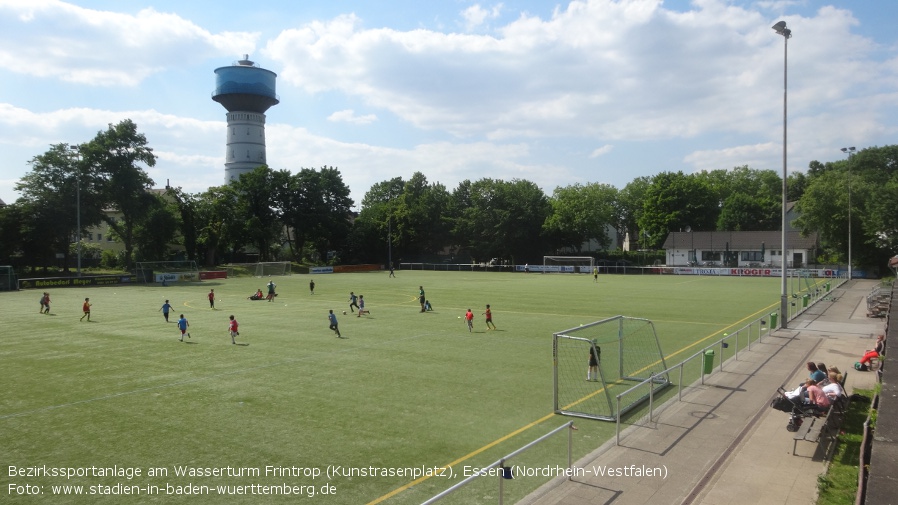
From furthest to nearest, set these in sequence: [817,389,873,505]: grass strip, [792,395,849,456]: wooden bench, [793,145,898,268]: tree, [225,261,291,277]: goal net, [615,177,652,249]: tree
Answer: [615,177,652,249]: tree, [225,261,291,277]: goal net, [793,145,898,268]: tree, [792,395,849,456]: wooden bench, [817,389,873,505]: grass strip

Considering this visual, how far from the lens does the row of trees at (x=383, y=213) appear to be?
64375mm

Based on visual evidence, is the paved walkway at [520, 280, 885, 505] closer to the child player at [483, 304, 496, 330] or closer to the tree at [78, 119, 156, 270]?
the child player at [483, 304, 496, 330]

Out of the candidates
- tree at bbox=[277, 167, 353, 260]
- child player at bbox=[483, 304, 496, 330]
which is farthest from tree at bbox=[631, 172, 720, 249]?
child player at bbox=[483, 304, 496, 330]

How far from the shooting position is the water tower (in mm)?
97500

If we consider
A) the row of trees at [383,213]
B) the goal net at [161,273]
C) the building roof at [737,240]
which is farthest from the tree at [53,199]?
the building roof at [737,240]

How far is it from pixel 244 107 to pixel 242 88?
A: 3.23 meters

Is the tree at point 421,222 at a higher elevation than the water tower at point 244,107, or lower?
lower

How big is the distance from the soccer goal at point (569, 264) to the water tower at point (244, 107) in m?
55.3

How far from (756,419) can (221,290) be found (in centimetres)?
4828

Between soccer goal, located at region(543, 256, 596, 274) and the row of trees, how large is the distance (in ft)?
15.3

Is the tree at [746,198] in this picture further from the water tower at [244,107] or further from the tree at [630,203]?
the water tower at [244,107]

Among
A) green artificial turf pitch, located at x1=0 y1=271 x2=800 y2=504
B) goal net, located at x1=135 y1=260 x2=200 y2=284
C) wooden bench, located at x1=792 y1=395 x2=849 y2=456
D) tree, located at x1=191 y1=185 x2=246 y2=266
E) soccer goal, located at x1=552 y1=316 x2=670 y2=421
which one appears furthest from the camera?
tree, located at x1=191 y1=185 x2=246 y2=266

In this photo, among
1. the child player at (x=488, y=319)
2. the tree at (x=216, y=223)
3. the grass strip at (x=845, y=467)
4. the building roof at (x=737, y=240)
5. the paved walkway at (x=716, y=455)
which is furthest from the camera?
the tree at (x=216, y=223)

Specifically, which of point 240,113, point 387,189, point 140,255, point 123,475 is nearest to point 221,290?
point 140,255
